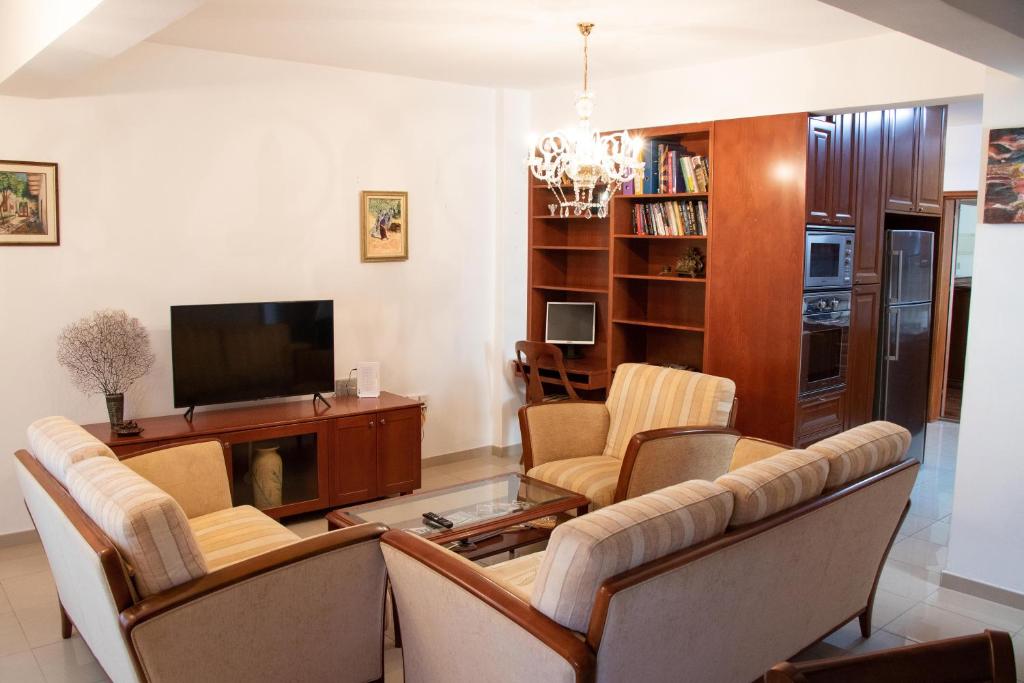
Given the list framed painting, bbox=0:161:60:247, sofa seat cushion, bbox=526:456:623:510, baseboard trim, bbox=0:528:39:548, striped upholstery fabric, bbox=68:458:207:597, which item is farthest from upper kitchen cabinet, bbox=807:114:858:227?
baseboard trim, bbox=0:528:39:548

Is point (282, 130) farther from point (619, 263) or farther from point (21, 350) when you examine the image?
point (619, 263)

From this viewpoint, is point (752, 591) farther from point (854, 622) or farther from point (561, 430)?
point (561, 430)

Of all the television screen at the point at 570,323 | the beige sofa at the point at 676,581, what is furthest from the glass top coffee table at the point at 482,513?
the television screen at the point at 570,323

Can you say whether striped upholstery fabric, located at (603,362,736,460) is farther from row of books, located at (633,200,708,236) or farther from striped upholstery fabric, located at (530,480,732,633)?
striped upholstery fabric, located at (530,480,732,633)

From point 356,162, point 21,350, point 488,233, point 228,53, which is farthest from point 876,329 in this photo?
point 21,350

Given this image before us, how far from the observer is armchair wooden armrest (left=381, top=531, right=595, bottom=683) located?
82.4 inches

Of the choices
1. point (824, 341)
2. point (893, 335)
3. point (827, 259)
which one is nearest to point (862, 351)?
point (893, 335)

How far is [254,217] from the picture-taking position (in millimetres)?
4969

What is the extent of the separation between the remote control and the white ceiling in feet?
7.32

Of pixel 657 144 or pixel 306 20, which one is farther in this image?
pixel 657 144

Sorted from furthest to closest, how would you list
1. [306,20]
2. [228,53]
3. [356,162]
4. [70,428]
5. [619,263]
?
[619,263], [356,162], [228,53], [306,20], [70,428]

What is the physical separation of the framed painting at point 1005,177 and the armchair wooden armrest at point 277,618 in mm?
2897

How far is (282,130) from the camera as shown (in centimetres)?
503

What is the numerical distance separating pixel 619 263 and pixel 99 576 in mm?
4053
